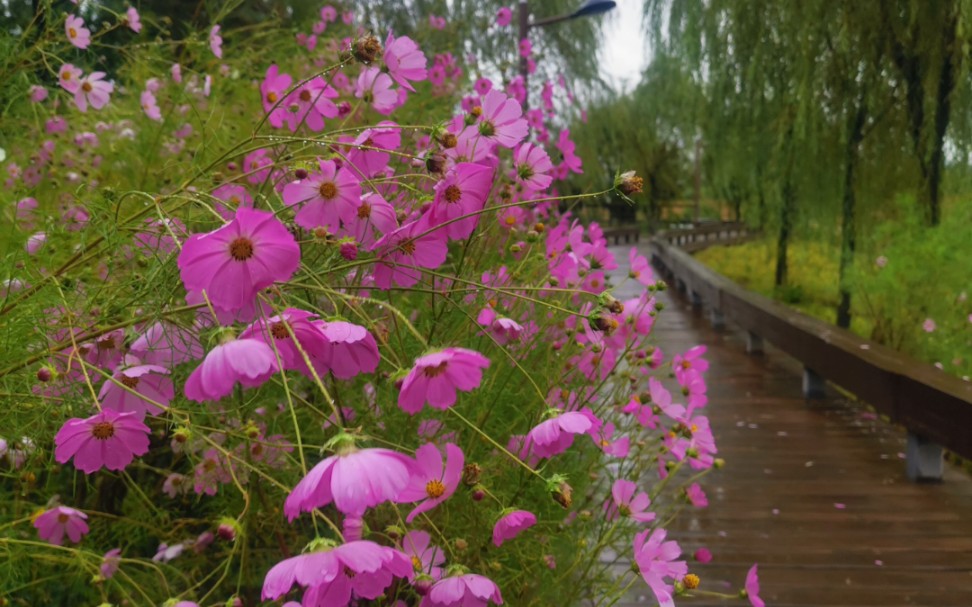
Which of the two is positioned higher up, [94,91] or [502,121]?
[94,91]

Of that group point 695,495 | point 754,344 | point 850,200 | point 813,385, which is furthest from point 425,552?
point 850,200

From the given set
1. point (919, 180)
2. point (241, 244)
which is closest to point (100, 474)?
point (241, 244)

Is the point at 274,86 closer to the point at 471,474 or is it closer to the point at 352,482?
the point at 471,474

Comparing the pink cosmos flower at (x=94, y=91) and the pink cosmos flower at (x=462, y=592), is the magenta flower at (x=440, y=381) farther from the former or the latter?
the pink cosmos flower at (x=94, y=91)

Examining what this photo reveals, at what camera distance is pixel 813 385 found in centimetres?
545

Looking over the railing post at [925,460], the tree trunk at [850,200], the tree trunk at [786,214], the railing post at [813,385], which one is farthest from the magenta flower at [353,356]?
the tree trunk at [786,214]

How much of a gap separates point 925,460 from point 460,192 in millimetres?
3476

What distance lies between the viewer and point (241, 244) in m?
0.72

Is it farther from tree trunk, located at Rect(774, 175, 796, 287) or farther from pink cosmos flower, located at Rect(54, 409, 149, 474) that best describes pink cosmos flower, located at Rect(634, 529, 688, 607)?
tree trunk, located at Rect(774, 175, 796, 287)

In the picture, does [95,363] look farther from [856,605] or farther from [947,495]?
[947,495]

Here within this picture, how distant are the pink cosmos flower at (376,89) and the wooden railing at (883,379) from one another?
2820mm

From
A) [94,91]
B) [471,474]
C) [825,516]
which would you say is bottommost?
[825,516]

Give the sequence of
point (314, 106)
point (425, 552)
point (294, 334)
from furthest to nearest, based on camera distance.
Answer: point (314, 106), point (425, 552), point (294, 334)

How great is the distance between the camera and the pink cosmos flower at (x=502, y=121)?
1.05m
